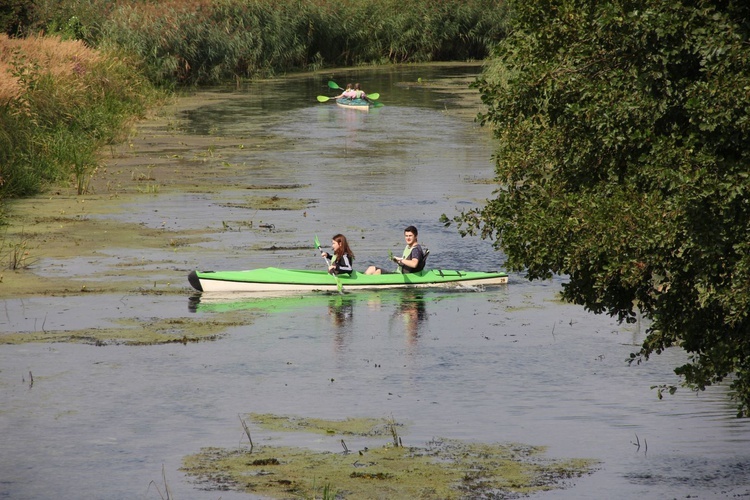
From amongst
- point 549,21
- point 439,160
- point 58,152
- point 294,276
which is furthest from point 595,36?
point 439,160

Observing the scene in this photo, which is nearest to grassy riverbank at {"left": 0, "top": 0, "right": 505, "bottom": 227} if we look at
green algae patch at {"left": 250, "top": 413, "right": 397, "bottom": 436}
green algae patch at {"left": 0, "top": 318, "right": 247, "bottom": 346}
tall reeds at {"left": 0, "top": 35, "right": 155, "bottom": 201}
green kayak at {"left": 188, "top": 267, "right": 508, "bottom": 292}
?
tall reeds at {"left": 0, "top": 35, "right": 155, "bottom": 201}

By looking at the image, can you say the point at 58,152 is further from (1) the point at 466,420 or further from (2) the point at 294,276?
(1) the point at 466,420

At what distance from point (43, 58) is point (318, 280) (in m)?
13.8

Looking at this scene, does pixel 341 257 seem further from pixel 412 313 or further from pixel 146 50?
pixel 146 50

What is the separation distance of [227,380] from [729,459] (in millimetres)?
4650

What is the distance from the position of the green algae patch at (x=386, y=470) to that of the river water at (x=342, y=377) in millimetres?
191

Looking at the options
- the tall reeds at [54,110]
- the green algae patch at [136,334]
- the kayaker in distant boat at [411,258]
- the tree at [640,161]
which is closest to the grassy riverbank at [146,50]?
the tall reeds at [54,110]

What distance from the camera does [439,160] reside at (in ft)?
91.3

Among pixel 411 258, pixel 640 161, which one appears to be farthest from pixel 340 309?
pixel 640 161

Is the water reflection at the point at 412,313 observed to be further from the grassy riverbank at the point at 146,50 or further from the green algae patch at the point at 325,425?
the grassy riverbank at the point at 146,50

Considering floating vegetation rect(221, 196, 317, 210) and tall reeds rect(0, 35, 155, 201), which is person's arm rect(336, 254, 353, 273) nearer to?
floating vegetation rect(221, 196, 317, 210)

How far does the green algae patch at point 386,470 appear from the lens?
8.69 m

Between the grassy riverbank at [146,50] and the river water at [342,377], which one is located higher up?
the grassy riverbank at [146,50]

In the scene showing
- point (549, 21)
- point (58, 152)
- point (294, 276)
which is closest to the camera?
point (549, 21)
